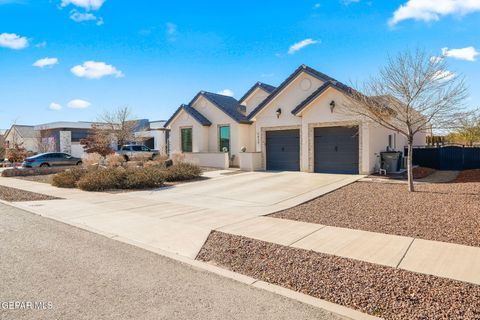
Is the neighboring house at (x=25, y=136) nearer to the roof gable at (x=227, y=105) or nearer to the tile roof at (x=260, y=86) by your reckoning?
the roof gable at (x=227, y=105)

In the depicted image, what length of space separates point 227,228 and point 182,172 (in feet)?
33.1

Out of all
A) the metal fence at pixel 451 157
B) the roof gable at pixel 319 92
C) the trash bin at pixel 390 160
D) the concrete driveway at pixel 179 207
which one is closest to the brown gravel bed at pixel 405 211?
the concrete driveway at pixel 179 207

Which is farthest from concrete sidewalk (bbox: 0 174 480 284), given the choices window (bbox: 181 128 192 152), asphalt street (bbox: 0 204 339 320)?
window (bbox: 181 128 192 152)

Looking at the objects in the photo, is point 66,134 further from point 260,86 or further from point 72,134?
point 260,86

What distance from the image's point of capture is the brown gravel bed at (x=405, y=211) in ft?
22.0

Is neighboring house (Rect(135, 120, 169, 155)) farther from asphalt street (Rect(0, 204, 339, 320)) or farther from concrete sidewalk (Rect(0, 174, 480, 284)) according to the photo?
asphalt street (Rect(0, 204, 339, 320))

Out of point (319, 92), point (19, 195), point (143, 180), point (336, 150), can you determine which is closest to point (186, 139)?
point (143, 180)

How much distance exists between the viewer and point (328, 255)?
5367mm

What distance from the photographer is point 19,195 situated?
13141mm

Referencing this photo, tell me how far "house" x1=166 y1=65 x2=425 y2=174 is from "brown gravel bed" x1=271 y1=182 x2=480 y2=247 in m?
4.22

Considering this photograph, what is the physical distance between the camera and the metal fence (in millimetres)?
19000

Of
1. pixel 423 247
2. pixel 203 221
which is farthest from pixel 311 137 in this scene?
pixel 423 247

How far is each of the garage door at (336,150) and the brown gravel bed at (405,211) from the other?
5049 mm

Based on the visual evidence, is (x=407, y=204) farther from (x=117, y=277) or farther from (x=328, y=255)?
(x=117, y=277)
